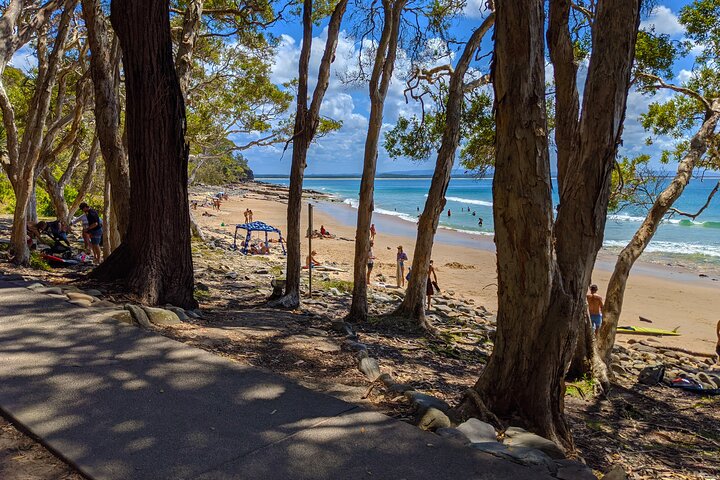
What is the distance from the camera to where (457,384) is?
622cm

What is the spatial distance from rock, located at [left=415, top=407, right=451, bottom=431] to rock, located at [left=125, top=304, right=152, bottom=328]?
3.41 metres

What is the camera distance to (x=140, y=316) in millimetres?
5934

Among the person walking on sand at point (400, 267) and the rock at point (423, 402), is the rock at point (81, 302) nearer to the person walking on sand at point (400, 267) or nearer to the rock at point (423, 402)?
the rock at point (423, 402)

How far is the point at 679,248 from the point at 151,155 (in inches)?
1171

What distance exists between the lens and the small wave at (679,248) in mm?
28062

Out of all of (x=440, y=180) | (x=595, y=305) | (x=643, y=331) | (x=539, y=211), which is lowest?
(x=643, y=331)

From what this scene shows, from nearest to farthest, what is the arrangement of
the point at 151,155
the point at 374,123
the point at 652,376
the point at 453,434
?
the point at 453,434 → the point at 151,155 → the point at 652,376 → the point at 374,123

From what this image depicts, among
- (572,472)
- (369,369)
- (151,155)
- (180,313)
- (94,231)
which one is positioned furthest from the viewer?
(94,231)

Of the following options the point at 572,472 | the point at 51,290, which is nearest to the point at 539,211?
the point at 572,472

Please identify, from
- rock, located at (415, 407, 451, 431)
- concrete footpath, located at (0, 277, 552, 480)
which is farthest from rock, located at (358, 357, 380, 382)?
rock, located at (415, 407, 451, 431)

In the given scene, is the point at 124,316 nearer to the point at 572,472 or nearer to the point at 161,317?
the point at 161,317

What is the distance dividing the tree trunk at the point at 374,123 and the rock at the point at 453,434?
6.57 meters

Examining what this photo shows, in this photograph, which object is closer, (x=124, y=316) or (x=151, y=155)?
(x=124, y=316)

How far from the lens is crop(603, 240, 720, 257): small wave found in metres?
28.1
